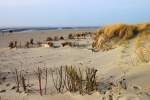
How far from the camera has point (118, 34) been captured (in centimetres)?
1741

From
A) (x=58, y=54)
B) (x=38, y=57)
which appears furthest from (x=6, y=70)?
(x=58, y=54)

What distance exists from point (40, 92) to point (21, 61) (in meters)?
5.82

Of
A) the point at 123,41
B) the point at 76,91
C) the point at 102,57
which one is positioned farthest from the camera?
the point at 123,41

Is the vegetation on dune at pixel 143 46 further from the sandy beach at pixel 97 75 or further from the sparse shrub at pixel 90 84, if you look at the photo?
the sparse shrub at pixel 90 84

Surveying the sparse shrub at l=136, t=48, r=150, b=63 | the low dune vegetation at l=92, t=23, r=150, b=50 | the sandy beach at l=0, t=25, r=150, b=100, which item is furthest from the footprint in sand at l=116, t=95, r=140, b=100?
the low dune vegetation at l=92, t=23, r=150, b=50

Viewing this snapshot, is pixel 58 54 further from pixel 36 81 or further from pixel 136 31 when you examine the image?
pixel 36 81

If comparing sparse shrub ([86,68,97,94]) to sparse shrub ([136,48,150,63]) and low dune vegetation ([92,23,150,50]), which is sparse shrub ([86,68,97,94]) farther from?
low dune vegetation ([92,23,150,50])

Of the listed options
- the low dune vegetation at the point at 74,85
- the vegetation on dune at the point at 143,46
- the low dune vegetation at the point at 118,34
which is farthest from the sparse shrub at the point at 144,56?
the low dune vegetation at the point at 118,34

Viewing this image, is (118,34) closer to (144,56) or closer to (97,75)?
(144,56)

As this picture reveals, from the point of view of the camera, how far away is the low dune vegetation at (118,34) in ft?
55.3

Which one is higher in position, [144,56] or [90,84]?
[144,56]

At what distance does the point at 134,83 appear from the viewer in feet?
27.8

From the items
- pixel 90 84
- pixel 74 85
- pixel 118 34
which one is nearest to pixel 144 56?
pixel 90 84

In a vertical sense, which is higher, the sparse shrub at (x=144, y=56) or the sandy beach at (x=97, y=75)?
the sparse shrub at (x=144, y=56)
